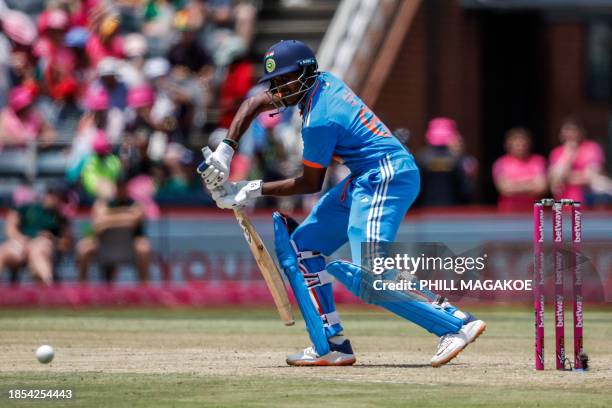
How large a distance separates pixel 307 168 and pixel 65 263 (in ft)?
27.1

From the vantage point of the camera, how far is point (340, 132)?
992 cm

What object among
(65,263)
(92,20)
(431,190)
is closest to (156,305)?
(65,263)

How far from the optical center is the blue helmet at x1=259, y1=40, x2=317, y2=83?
992 cm

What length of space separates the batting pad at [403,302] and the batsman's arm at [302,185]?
1.81 feet

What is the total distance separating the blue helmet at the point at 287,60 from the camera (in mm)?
9922

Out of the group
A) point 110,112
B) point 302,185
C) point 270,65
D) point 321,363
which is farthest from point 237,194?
point 110,112

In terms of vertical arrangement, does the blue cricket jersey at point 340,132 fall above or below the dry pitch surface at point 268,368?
above

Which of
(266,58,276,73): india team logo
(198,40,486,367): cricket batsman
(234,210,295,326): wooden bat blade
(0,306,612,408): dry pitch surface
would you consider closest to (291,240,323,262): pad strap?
(198,40,486,367): cricket batsman

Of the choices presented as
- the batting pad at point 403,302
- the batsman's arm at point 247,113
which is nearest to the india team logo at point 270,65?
the batsman's arm at point 247,113

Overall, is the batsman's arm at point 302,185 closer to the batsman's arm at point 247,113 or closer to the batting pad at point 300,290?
the batting pad at point 300,290

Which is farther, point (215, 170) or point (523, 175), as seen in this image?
point (523, 175)

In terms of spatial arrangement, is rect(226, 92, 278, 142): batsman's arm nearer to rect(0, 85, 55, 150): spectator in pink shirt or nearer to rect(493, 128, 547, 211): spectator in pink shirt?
rect(493, 128, 547, 211): spectator in pink shirt

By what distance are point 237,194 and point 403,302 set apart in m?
1.35

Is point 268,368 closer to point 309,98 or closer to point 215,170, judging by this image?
point 215,170
